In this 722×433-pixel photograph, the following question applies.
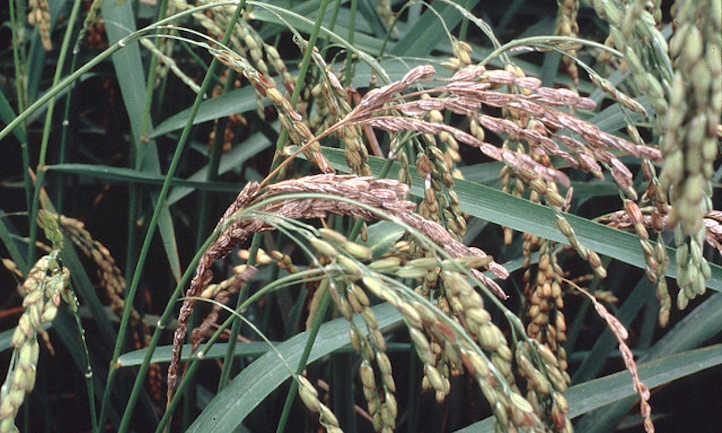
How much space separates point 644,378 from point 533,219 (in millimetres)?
331

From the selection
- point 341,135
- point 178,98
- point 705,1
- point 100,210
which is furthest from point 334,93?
point 100,210

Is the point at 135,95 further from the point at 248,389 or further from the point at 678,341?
the point at 678,341

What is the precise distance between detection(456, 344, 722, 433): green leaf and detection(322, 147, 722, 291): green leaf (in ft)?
0.39

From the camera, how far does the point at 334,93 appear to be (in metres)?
0.80

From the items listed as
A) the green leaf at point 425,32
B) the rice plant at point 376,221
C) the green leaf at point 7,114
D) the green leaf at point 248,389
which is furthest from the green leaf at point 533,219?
the green leaf at point 7,114

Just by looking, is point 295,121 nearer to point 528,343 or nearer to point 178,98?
point 528,343

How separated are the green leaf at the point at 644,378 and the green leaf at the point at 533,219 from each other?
12 cm

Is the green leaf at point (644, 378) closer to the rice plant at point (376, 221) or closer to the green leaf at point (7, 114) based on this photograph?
the rice plant at point (376, 221)

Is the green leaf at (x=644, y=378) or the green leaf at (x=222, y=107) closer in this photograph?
the green leaf at (x=644, y=378)

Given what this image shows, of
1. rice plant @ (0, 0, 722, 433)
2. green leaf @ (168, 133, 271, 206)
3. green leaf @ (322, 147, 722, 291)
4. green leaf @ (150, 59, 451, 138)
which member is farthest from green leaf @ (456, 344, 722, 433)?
green leaf @ (168, 133, 271, 206)

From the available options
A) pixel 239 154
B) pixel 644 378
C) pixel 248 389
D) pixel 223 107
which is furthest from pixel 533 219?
pixel 239 154

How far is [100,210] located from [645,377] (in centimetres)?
144

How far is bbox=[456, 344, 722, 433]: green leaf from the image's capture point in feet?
3.34

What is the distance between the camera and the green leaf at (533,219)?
92cm
